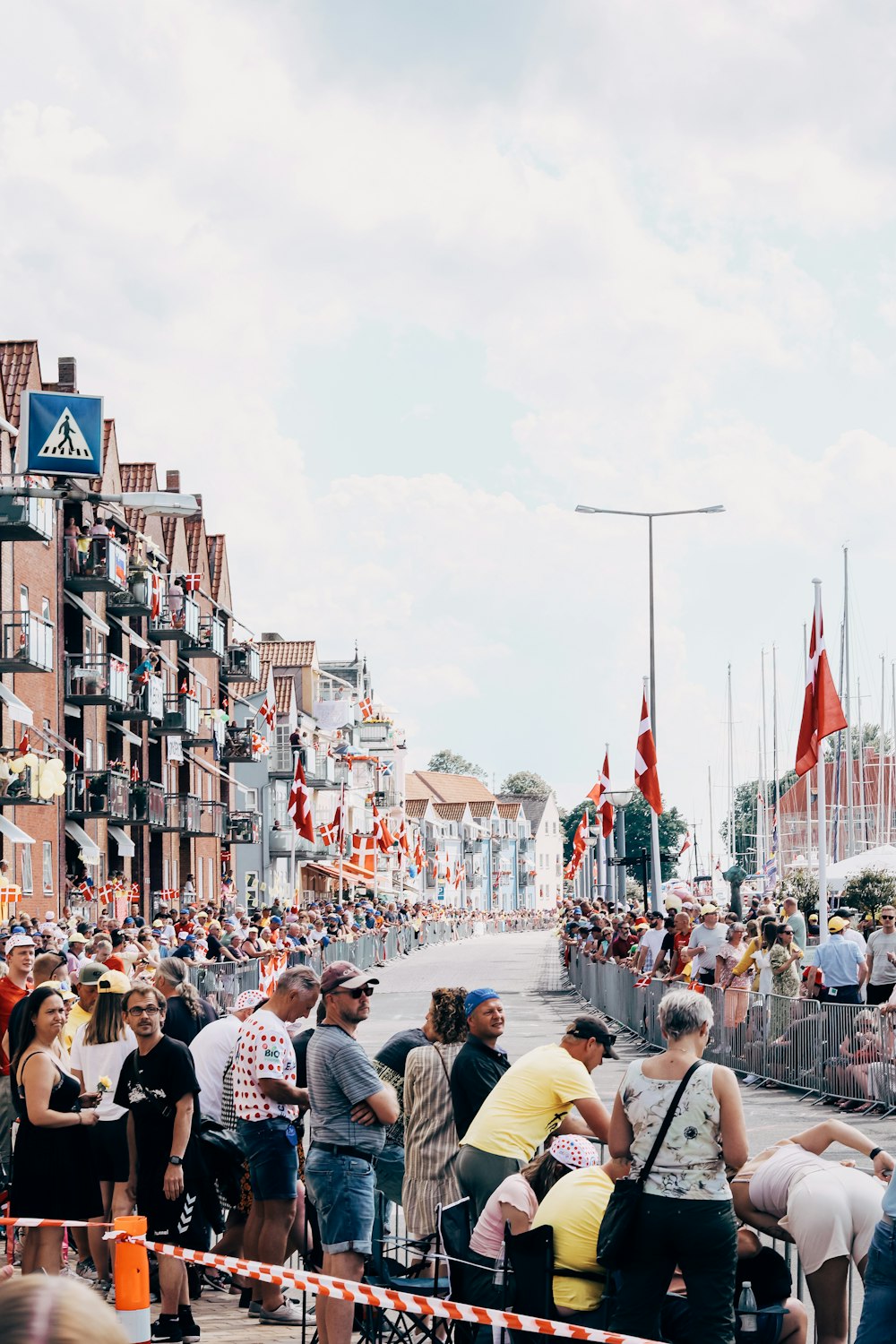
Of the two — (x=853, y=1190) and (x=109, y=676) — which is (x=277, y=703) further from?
(x=853, y=1190)

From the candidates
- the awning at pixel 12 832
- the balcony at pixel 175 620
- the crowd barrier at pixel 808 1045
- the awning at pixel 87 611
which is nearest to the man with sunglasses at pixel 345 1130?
the crowd barrier at pixel 808 1045

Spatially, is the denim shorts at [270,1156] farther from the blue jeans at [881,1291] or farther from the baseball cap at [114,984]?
the blue jeans at [881,1291]

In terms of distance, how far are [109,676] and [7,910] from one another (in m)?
16.0

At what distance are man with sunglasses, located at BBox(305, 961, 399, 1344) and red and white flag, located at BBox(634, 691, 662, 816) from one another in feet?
83.6

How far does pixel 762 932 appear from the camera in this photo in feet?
64.4

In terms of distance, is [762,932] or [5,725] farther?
[5,725]

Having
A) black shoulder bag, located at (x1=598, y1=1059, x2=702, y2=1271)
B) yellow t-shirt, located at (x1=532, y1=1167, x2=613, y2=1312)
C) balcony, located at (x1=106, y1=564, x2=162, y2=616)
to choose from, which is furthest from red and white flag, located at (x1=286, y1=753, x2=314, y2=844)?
black shoulder bag, located at (x1=598, y1=1059, x2=702, y2=1271)

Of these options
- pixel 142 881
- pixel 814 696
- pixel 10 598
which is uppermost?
pixel 10 598

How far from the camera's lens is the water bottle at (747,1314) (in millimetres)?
7191

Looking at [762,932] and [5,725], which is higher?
[5,725]

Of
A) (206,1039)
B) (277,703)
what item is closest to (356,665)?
(277,703)

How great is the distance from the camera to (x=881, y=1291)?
6016 mm

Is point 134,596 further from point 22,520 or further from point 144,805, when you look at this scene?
point 22,520

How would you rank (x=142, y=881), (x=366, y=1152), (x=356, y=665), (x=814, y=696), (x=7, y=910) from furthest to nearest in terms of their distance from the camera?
(x=356, y=665) → (x=142, y=881) → (x=7, y=910) → (x=814, y=696) → (x=366, y=1152)
